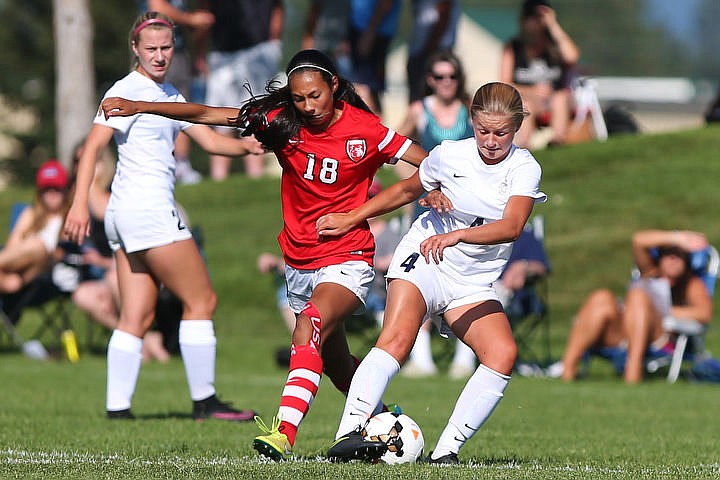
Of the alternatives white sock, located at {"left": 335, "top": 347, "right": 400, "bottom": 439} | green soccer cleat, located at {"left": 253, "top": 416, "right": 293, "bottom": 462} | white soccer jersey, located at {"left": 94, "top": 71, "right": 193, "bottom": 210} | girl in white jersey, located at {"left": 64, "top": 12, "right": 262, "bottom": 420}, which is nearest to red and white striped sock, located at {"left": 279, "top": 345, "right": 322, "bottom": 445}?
green soccer cleat, located at {"left": 253, "top": 416, "right": 293, "bottom": 462}

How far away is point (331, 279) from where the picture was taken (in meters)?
6.70

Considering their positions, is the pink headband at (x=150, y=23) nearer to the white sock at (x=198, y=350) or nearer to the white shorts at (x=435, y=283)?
the white sock at (x=198, y=350)

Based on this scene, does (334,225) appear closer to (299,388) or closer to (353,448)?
(299,388)

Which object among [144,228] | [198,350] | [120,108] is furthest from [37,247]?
[120,108]

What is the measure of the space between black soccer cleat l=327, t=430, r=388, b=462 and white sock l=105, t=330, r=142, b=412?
266 cm

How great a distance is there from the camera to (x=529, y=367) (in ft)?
43.8

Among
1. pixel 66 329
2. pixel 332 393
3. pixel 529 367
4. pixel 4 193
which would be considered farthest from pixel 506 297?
pixel 4 193

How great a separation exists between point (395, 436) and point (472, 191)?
3.99 feet

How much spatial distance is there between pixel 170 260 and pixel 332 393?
3.46 m

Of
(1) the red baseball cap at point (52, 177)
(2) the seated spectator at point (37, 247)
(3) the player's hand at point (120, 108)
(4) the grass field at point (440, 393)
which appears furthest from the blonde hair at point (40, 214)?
(3) the player's hand at point (120, 108)

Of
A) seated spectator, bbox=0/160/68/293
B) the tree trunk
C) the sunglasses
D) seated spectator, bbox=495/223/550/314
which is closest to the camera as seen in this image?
the sunglasses

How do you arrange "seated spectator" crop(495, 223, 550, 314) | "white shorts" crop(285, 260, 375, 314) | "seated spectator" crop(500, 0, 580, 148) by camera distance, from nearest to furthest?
"white shorts" crop(285, 260, 375, 314), "seated spectator" crop(495, 223, 550, 314), "seated spectator" crop(500, 0, 580, 148)

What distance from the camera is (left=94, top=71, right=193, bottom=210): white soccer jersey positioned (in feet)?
26.9

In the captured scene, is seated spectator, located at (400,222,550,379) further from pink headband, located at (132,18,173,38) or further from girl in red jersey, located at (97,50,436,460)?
girl in red jersey, located at (97,50,436,460)
